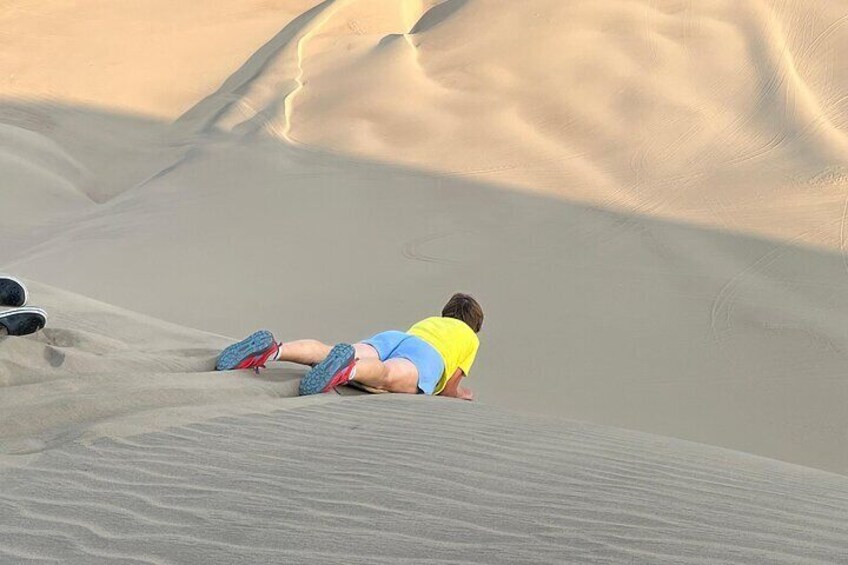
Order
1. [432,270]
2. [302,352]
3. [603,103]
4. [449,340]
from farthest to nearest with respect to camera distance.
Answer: [603,103] < [432,270] < [449,340] < [302,352]

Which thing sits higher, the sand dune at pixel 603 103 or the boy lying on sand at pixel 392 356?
the sand dune at pixel 603 103

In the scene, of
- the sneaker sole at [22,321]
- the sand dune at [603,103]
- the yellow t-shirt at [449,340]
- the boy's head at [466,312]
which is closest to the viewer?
the sneaker sole at [22,321]

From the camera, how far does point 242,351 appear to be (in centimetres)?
450

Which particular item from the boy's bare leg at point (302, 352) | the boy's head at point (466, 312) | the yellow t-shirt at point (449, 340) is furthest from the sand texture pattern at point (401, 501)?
the boy's head at point (466, 312)

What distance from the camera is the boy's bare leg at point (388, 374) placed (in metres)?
4.46

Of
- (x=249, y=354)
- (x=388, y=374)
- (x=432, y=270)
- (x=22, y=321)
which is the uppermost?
(x=22, y=321)

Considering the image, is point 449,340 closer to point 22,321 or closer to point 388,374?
point 388,374

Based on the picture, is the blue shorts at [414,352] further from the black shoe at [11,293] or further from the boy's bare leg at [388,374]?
the black shoe at [11,293]

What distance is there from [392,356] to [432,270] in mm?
4092

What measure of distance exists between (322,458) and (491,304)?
5.19 m

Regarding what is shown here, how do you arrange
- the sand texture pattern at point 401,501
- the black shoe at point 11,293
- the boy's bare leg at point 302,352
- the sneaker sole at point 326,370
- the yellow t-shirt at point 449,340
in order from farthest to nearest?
1. the yellow t-shirt at point 449,340
2. the boy's bare leg at point 302,352
3. the black shoe at point 11,293
4. the sneaker sole at point 326,370
5. the sand texture pattern at point 401,501

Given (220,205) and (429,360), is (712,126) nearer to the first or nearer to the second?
(220,205)

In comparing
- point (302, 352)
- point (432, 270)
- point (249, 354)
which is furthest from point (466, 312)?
point (432, 270)

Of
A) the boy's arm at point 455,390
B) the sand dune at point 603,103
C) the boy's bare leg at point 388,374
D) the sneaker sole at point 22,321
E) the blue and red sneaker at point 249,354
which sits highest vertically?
the sand dune at point 603,103
